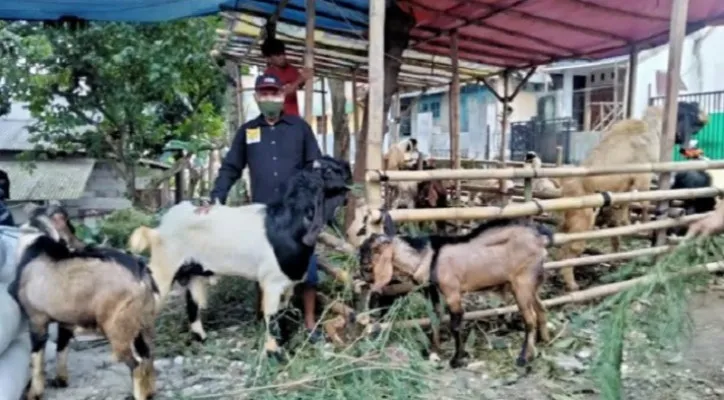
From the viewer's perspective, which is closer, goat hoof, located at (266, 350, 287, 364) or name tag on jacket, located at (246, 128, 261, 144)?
goat hoof, located at (266, 350, 287, 364)

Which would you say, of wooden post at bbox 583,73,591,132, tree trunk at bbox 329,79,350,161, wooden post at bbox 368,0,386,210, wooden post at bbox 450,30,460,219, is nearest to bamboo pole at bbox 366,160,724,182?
wooden post at bbox 368,0,386,210

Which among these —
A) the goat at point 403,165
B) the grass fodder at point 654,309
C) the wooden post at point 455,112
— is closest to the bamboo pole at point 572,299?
the grass fodder at point 654,309

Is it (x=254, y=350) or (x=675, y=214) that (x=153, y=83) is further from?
(x=675, y=214)

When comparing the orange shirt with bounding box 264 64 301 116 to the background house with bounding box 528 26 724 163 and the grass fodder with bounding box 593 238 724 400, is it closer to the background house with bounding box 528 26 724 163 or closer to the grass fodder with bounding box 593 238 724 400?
the grass fodder with bounding box 593 238 724 400

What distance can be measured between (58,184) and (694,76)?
43.5 ft

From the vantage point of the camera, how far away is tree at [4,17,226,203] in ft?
29.3

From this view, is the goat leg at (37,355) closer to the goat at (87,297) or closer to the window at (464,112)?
the goat at (87,297)

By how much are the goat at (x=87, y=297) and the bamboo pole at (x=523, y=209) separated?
121 cm

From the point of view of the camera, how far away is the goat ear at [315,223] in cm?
342

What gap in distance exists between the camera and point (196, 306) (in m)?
4.00

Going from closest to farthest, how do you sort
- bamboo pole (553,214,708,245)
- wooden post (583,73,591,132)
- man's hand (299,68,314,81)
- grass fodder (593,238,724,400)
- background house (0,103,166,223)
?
1. grass fodder (593,238,724,400)
2. bamboo pole (553,214,708,245)
3. man's hand (299,68,314,81)
4. background house (0,103,166,223)
5. wooden post (583,73,591,132)

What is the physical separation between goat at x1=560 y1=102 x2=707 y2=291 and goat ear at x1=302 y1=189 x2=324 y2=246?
195cm

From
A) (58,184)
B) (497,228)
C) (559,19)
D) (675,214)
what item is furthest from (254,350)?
(58,184)

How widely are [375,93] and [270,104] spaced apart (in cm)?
86
